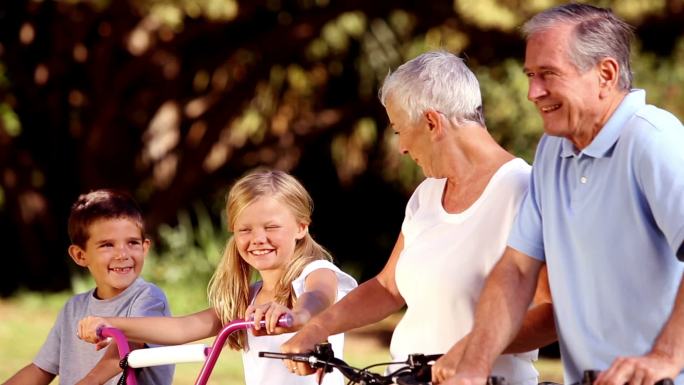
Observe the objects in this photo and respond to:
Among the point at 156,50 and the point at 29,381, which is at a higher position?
the point at 156,50

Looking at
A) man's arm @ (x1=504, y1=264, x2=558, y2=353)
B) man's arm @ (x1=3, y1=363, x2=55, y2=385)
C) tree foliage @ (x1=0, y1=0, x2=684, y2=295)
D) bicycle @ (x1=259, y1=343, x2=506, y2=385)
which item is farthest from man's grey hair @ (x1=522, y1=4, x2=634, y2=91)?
tree foliage @ (x1=0, y1=0, x2=684, y2=295)

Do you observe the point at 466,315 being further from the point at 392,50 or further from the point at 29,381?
the point at 392,50

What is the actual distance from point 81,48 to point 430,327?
11.6 m

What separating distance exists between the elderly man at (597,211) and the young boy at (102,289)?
5.97 ft

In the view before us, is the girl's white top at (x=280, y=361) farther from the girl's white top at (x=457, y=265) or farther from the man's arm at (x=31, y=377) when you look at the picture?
the man's arm at (x=31, y=377)

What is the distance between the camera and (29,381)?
15.7ft

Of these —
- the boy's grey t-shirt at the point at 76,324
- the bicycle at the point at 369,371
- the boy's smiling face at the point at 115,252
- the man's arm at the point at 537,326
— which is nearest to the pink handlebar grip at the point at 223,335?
the bicycle at the point at 369,371

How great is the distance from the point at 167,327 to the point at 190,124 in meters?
11.2

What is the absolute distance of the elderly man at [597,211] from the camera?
3006 mm

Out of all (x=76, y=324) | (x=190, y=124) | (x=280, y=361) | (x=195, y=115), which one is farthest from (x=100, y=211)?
(x=190, y=124)

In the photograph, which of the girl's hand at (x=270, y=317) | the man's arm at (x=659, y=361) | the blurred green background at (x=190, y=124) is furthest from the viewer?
the blurred green background at (x=190, y=124)

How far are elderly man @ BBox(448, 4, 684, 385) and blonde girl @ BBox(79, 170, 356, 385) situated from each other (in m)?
1.08

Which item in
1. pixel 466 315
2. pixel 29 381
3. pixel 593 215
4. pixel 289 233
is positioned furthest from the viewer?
pixel 29 381

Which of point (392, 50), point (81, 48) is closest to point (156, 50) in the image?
point (81, 48)
